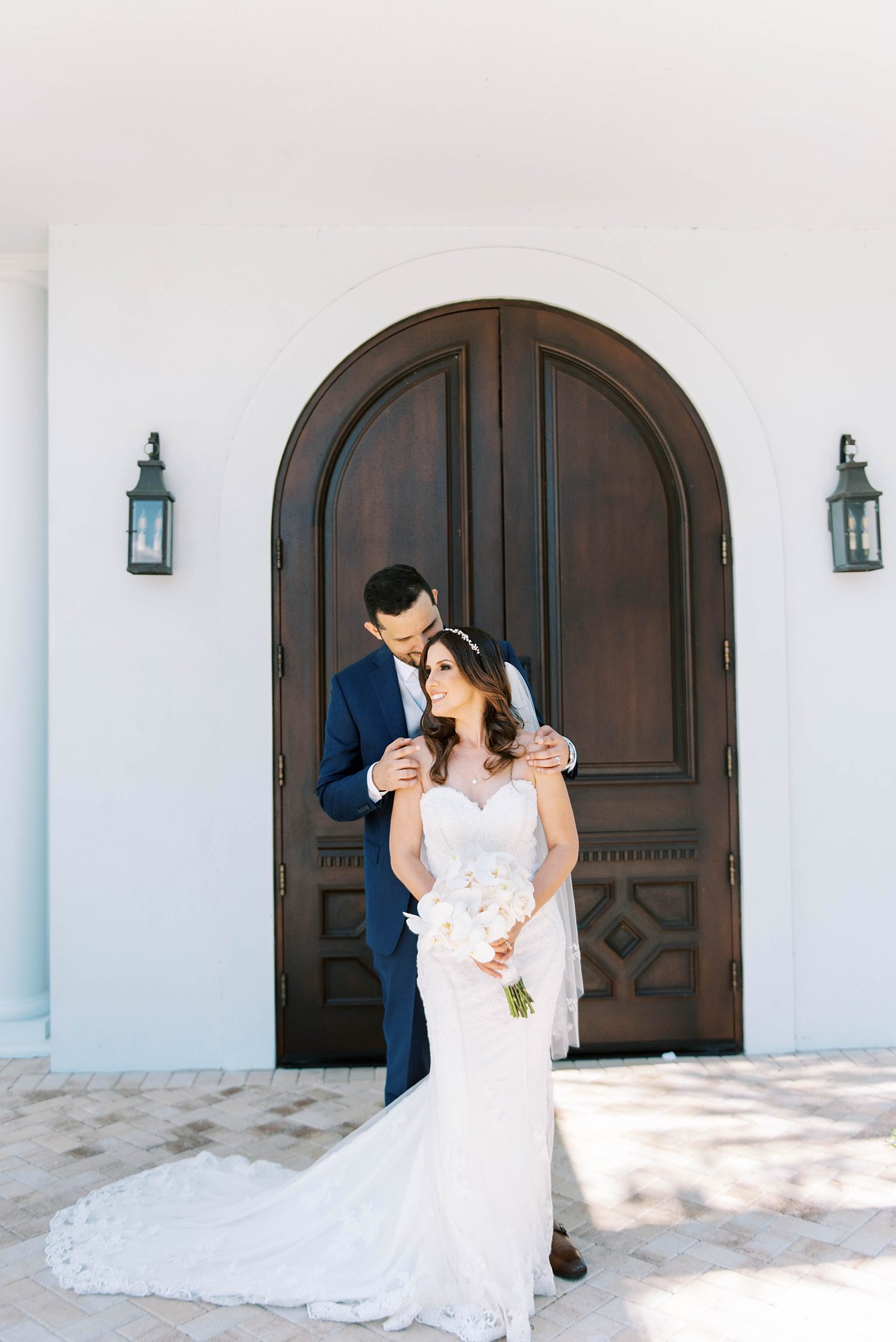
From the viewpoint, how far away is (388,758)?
124 inches

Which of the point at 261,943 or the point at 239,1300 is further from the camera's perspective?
the point at 261,943

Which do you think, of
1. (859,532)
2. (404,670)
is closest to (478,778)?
(404,670)

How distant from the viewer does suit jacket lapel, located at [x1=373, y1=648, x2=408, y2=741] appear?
11.5 feet

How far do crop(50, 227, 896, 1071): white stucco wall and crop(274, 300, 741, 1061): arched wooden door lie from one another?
0.13 meters

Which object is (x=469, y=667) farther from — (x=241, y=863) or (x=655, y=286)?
(x=655, y=286)

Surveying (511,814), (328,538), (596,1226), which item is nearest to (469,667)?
(511,814)

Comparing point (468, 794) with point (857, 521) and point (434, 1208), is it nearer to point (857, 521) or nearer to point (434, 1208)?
point (434, 1208)

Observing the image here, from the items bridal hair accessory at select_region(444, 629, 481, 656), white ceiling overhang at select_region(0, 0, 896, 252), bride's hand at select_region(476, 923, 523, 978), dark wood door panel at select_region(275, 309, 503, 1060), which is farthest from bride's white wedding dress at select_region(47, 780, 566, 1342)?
white ceiling overhang at select_region(0, 0, 896, 252)

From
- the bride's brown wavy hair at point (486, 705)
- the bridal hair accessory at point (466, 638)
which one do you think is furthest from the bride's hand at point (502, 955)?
the bridal hair accessory at point (466, 638)

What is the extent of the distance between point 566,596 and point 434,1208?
2.84 meters

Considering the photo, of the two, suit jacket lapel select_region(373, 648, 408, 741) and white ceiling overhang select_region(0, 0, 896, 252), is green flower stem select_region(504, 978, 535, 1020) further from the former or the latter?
white ceiling overhang select_region(0, 0, 896, 252)

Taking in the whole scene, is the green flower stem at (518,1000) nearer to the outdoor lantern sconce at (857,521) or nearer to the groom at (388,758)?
the groom at (388,758)

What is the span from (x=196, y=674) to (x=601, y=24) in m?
3.03

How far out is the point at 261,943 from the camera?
4.76m
